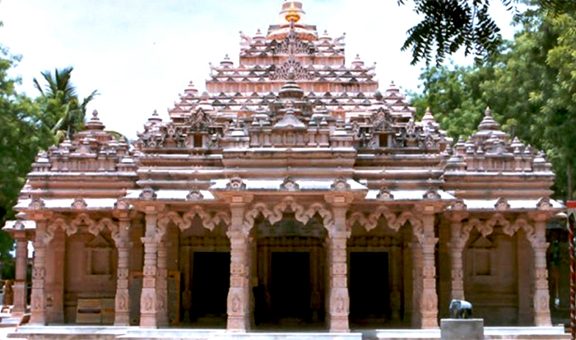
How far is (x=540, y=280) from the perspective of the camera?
19.4 meters

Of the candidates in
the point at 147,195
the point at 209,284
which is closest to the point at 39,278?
the point at 147,195

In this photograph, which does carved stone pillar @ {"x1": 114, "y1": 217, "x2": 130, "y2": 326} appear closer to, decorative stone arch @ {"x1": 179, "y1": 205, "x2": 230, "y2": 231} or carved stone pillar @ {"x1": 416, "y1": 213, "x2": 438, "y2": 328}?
decorative stone arch @ {"x1": 179, "y1": 205, "x2": 230, "y2": 231}

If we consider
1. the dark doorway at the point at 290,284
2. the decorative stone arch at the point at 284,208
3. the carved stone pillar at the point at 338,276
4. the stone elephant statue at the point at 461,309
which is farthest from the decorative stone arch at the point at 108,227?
the stone elephant statue at the point at 461,309

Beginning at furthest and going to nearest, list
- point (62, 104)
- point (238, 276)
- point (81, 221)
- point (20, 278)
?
point (62, 104) < point (20, 278) < point (81, 221) < point (238, 276)

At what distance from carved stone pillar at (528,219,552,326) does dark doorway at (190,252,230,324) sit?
7.55 metres

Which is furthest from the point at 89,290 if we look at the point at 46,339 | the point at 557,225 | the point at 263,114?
the point at 557,225

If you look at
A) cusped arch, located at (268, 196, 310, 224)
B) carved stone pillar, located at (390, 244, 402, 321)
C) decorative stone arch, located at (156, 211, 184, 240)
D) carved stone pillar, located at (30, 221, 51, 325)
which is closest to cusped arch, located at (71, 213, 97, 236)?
carved stone pillar, located at (30, 221, 51, 325)

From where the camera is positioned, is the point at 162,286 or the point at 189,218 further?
the point at 162,286

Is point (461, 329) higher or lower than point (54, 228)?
lower

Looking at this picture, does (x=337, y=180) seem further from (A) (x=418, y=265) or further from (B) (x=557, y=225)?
(B) (x=557, y=225)

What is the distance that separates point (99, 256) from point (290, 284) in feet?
16.2

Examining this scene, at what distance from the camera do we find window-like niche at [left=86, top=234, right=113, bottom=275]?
21.6m

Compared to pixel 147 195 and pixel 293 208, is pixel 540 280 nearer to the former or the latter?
pixel 293 208

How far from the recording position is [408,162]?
19688 mm
